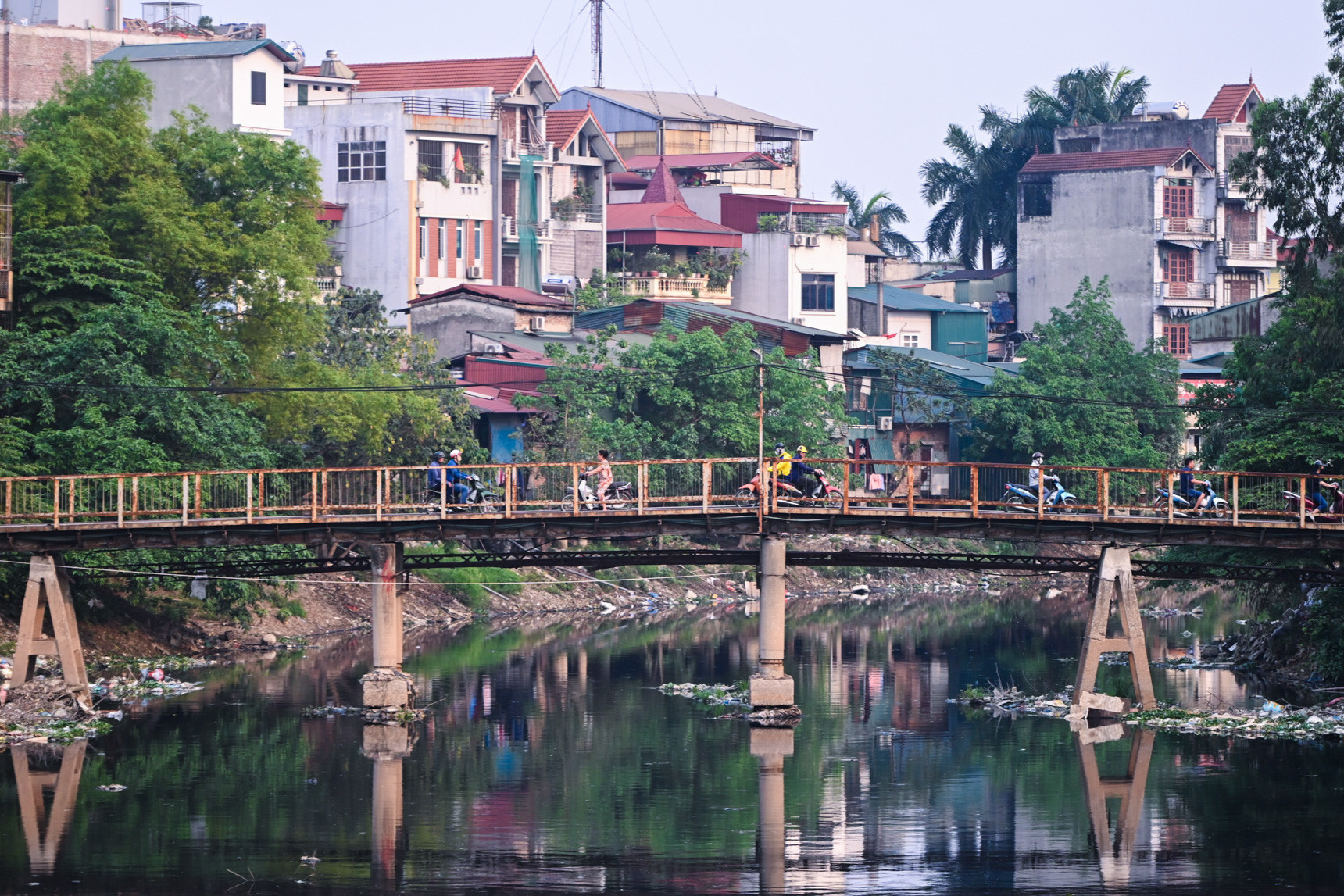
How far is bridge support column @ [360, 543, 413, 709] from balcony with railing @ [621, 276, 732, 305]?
48603 millimetres

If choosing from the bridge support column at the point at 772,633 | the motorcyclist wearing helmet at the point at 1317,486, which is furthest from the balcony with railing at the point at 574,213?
the bridge support column at the point at 772,633

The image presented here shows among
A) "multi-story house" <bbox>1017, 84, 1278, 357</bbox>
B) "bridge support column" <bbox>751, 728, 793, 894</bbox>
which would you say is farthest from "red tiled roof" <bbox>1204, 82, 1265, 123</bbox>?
"bridge support column" <bbox>751, 728, 793, 894</bbox>

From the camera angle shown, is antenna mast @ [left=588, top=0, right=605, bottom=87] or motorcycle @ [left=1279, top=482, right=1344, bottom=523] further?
antenna mast @ [left=588, top=0, right=605, bottom=87]

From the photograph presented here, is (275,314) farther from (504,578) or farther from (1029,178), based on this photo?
(1029,178)

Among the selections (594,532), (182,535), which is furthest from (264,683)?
(594,532)

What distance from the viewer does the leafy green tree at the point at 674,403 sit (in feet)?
250

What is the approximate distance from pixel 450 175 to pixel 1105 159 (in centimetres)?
3480

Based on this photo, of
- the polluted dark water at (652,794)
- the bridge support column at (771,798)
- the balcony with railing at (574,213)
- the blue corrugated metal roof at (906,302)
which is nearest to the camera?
the polluted dark water at (652,794)

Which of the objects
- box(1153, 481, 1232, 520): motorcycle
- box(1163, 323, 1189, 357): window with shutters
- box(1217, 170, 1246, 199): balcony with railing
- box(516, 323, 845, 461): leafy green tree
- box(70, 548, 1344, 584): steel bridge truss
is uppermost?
box(1217, 170, 1246, 199): balcony with railing

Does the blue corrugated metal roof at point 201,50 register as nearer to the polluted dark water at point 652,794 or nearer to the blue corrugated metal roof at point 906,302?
the blue corrugated metal roof at point 906,302

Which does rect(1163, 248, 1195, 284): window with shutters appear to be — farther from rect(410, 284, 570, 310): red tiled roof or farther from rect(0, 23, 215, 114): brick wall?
rect(0, 23, 215, 114): brick wall

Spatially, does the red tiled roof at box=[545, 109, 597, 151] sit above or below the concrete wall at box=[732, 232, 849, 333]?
above

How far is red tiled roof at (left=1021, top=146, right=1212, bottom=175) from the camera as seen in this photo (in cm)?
10331

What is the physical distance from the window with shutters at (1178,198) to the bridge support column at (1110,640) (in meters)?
58.9
